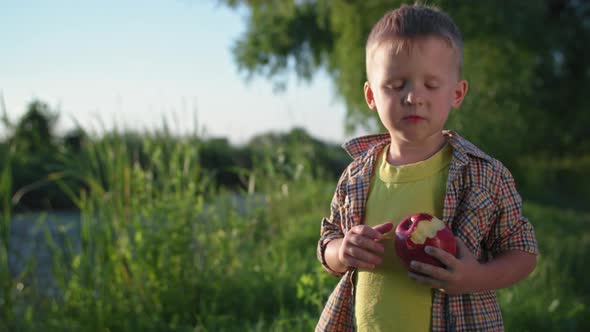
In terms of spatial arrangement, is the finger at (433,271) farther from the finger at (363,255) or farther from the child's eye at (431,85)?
the child's eye at (431,85)

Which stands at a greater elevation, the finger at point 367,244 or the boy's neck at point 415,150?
the boy's neck at point 415,150

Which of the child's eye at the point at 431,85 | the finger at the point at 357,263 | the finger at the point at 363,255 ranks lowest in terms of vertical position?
the finger at the point at 357,263

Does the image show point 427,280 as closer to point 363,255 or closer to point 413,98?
point 363,255

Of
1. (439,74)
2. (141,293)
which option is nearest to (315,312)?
(141,293)

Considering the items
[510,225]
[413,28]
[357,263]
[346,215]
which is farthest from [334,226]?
[413,28]

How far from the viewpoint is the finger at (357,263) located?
1766 millimetres

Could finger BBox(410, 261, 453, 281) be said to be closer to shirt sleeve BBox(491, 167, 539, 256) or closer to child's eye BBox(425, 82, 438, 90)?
shirt sleeve BBox(491, 167, 539, 256)

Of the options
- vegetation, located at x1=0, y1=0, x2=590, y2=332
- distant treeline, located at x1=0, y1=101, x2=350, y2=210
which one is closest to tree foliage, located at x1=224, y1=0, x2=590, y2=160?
vegetation, located at x1=0, y1=0, x2=590, y2=332

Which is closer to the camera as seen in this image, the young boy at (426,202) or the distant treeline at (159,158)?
the young boy at (426,202)

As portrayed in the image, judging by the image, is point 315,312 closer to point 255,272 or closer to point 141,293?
point 255,272

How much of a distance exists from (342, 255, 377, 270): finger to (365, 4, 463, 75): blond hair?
A: 0.56 metres

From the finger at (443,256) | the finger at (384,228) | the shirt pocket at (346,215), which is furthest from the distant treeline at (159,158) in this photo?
the finger at (443,256)

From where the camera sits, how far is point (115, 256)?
4.20 m

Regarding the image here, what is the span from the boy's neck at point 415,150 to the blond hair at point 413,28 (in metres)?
0.21
